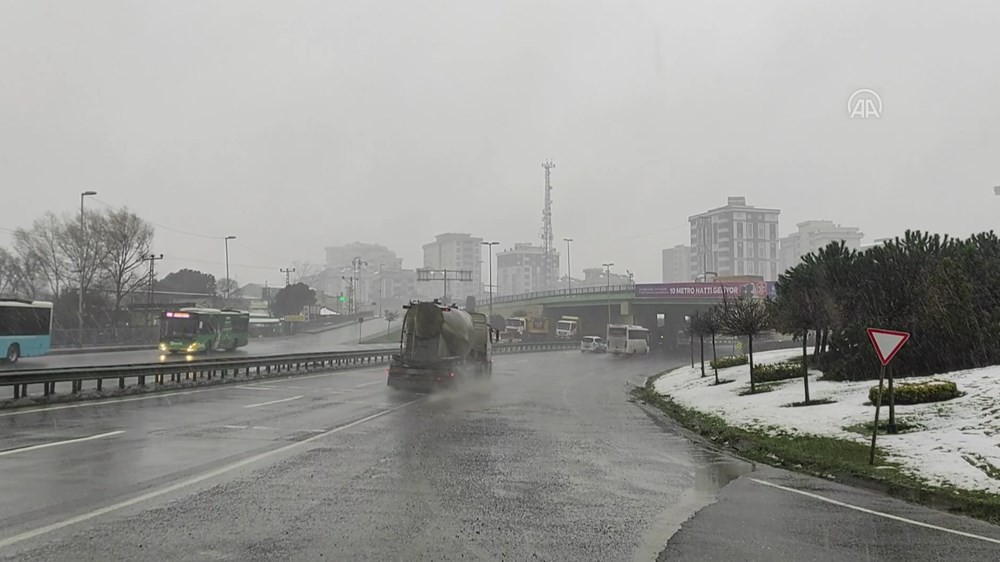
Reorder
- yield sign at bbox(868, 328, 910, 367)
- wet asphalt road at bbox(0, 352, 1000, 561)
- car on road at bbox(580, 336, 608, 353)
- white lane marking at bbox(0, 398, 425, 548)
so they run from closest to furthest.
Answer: white lane marking at bbox(0, 398, 425, 548) → wet asphalt road at bbox(0, 352, 1000, 561) → yield sign at bbox(868, 328, 910, 367) → car on road at bbox(580, 336, 608, 353)

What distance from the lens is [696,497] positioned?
922 centimetres

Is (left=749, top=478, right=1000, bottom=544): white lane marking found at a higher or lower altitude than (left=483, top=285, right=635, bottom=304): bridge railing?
lower

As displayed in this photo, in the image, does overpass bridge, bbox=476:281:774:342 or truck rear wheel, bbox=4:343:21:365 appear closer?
truck rear wheel, bbox=4:343:21:365

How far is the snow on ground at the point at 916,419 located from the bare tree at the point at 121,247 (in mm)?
52362

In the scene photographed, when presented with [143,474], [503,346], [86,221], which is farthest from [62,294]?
[143,474]

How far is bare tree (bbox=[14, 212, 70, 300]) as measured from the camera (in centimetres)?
5697

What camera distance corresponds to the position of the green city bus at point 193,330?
1674 inches

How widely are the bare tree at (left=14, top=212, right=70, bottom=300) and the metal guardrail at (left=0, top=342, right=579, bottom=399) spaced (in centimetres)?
3007

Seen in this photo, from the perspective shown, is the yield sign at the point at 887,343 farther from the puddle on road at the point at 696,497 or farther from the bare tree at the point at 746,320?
the bare tree at the point at 746,320

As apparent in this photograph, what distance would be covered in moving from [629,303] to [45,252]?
6139 cm

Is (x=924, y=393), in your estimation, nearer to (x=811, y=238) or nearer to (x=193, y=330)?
(x=193, y=330)

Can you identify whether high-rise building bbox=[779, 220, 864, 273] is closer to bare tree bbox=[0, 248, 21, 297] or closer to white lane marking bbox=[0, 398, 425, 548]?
bare tree bbox=[0, 248, 21, 297]

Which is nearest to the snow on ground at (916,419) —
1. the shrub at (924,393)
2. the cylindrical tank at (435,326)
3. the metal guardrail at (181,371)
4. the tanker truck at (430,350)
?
the shrub at (924,393)

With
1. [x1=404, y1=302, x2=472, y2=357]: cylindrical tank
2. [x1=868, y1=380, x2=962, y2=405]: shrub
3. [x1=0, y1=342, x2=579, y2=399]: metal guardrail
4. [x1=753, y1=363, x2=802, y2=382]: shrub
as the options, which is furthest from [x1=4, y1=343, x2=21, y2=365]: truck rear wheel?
[x1=868, y1=380, x2=962, y2=405]: shrub
